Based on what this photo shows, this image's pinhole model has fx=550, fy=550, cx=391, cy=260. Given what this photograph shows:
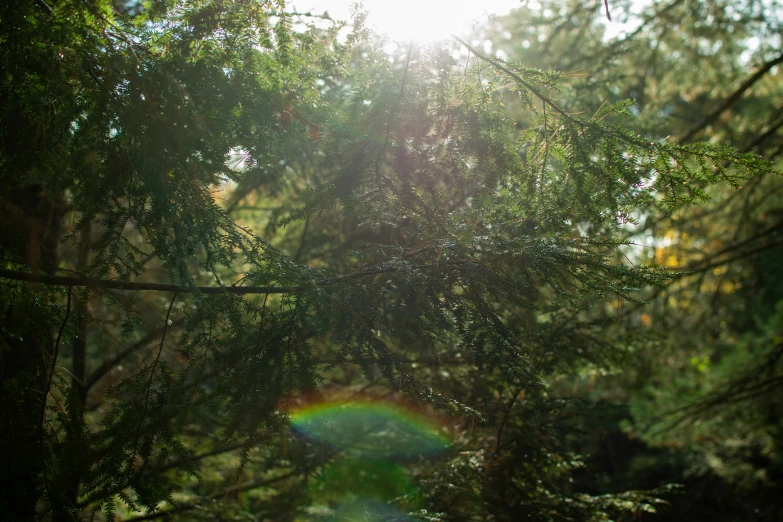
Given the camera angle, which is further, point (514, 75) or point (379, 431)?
point (379, 431)

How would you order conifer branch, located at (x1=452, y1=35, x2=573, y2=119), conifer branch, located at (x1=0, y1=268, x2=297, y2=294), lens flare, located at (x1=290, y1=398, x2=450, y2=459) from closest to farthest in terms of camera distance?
conifer branch, located at (x1=0, y1=268, x2=297, y2=294) < conifer branch, located at (x1=452, y1=35, x2=573, y2=119) < lens flare, located at (x1=290, y1=398, x2=450, y2=459)

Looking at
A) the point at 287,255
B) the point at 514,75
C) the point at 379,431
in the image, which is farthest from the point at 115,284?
the point at 379,431

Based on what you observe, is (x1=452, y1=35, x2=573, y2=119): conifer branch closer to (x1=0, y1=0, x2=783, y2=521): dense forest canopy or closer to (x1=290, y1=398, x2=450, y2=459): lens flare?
(x1=0, y1=0, x2=783, y2=521): dense forest canopy

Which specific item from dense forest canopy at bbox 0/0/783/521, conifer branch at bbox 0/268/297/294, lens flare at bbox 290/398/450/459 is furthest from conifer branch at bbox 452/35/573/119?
lens flare at bbox 290/398/450/459

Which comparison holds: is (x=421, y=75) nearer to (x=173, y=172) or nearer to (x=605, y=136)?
(x=605, y=136)

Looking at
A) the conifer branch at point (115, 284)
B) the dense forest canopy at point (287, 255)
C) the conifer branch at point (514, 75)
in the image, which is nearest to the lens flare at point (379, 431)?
the dense forest canopy at point (287, 255)

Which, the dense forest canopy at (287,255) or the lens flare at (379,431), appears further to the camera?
the lens flare at (379,431)

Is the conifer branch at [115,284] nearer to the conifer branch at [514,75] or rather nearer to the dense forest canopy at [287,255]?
the dense forest canopy at [287,255]

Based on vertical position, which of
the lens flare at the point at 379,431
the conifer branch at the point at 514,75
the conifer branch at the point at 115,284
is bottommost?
the lens flare at the point at 379,431

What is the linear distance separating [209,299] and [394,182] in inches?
50.9

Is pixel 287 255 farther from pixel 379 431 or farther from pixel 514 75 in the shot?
pixel 379 431

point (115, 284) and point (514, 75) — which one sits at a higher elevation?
point (514, 75)

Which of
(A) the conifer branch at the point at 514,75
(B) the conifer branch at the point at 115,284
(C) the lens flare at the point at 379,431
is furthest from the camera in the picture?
(C) the lens flare at the point at 379,431

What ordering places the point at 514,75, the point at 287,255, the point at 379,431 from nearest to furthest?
the point at 514,75 < the point at 287,255 < the point at 379,431
